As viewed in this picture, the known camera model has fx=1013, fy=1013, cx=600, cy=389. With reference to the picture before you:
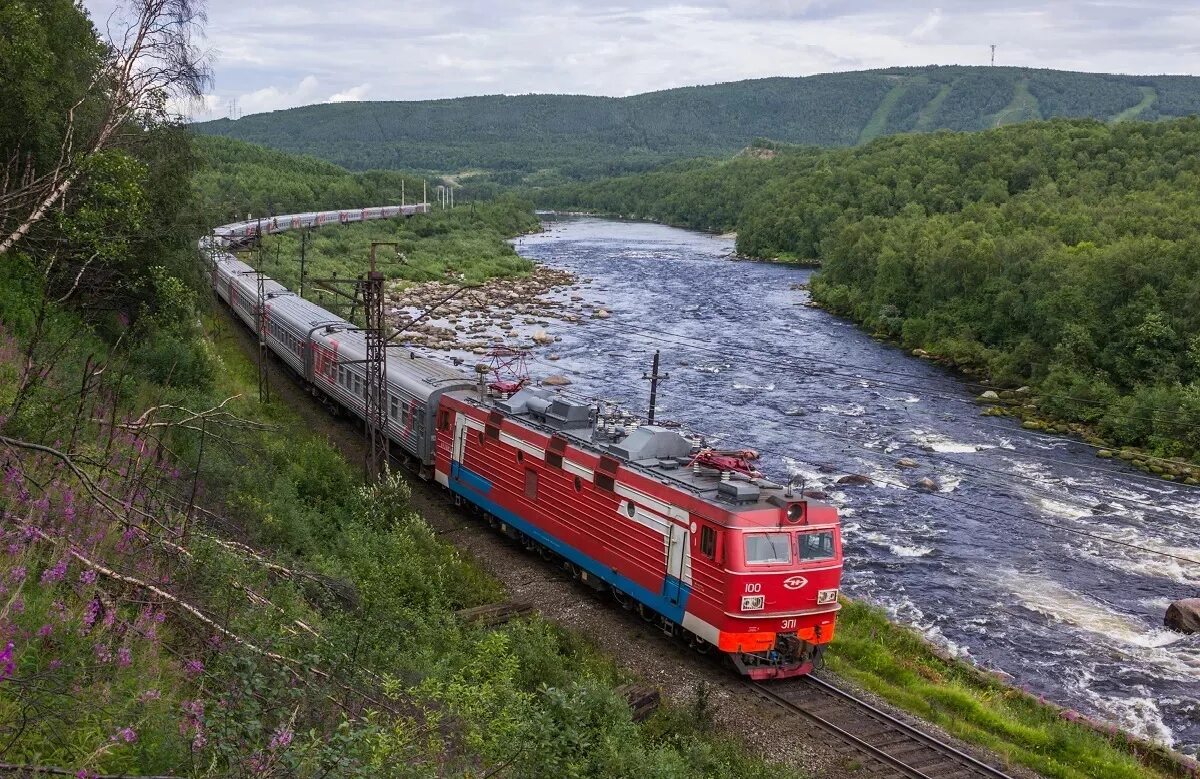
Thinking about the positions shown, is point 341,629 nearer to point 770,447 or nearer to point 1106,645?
point 1106,645

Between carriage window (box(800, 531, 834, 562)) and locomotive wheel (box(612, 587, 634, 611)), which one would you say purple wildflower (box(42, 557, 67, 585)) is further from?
locomotive wheel (box(612, 587, 634, 611))

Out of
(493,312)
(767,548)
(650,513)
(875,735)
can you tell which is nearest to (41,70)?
(650,513)

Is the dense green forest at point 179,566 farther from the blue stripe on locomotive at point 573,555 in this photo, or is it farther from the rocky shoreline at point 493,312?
the rocky shoreline at point 493,312

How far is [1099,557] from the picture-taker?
1069 inches

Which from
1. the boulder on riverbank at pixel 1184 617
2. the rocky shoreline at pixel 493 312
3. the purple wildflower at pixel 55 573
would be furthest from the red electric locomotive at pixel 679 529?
the rocky shoreline at pixel 493 312

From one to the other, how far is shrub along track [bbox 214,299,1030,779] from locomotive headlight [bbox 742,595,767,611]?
4.89 feet

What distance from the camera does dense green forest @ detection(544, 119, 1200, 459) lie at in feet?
145

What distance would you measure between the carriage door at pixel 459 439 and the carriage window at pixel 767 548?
10281 millimetres

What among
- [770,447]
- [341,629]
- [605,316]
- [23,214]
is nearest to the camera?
[341,629]

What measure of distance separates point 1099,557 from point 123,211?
2490cm

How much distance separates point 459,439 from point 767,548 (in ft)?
35.0

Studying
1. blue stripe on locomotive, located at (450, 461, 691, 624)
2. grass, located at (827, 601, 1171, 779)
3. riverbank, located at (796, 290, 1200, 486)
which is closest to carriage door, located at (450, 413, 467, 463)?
blue stripe on locomotive, located at (450, 461, 691, 624)

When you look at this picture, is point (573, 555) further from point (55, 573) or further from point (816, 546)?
point (55, 573)

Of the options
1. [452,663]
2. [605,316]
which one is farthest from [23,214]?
[605,316]
